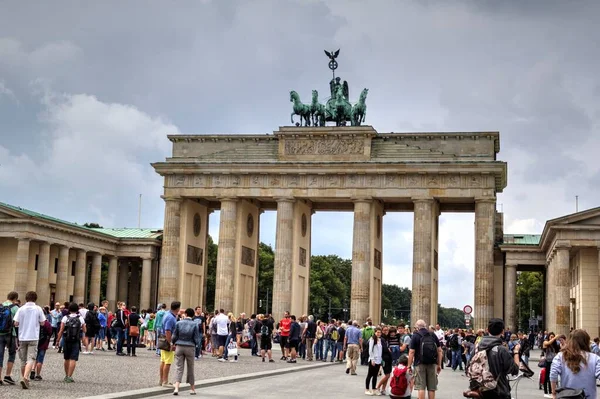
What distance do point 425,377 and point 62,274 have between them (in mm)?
51566

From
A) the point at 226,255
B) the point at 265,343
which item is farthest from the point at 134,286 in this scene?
the point at 265,343

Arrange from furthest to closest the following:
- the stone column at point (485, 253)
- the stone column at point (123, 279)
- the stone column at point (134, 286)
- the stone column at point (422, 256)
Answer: the stone column at point (134, 286) → the stone column at point (123, 279) → the stone column at point (422, 256) → the stone column at point (485, 253)

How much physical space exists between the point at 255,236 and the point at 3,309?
181 feet

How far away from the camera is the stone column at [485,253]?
64.3 m

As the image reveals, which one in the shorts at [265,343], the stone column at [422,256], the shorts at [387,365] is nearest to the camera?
the shorts at [387,365]

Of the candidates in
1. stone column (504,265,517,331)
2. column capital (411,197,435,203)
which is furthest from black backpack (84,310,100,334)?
stone column (504,265,517,331)

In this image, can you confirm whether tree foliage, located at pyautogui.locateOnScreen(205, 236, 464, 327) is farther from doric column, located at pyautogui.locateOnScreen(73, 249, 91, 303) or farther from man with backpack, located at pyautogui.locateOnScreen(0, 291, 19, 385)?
man with backpack, located at pyautogui.locateOnScreen(0, 291, 19, 385)

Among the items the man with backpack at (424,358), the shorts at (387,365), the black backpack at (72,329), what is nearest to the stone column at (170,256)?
the shorts at (387,365)

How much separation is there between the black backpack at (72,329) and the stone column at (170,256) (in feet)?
159

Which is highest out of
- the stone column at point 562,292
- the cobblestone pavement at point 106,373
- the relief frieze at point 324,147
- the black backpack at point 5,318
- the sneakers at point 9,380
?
the relief frieze at point 324,147

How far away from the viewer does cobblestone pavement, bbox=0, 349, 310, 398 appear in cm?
1945

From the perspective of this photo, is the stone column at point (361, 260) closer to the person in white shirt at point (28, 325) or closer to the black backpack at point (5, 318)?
the person in white shirt at point (28, 325)

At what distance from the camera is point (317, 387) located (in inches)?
1012

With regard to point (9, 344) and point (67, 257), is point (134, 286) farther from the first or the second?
point (9, 344)
